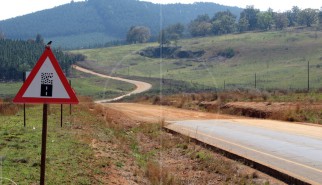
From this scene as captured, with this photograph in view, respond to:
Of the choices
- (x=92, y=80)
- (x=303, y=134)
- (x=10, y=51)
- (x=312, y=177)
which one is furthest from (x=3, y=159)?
(x=10, y=51)

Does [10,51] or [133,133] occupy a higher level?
[10,51]

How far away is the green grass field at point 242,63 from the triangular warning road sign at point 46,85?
77.3 meters

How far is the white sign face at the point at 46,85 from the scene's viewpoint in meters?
7.01

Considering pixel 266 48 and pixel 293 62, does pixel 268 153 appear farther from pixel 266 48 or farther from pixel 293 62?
pixel 266 48

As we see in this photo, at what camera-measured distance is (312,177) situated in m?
9.55

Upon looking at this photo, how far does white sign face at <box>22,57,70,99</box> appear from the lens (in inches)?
276

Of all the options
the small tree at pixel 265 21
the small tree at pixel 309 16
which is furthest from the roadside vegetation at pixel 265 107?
the small tree at pixel 265 21

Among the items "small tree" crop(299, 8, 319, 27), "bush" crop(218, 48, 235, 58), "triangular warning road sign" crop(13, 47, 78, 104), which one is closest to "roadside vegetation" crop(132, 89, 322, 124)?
"triangular warning road sign" crop(13, 47, 78, 104)

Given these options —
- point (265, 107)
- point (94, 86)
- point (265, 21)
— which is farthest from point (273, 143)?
point (265, 21)

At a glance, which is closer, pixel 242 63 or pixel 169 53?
pixel 242 63

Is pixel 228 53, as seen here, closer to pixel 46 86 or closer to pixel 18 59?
pixel 18 59

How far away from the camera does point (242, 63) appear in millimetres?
125875

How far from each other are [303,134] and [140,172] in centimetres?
887

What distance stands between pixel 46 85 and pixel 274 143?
→ 9424 millimetres
